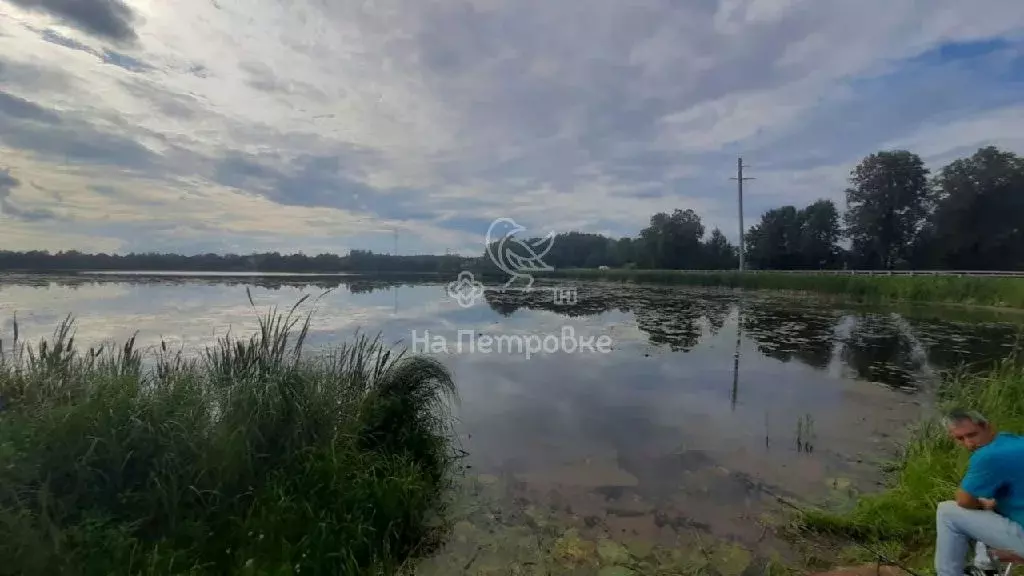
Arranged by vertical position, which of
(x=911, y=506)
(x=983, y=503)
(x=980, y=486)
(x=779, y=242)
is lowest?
(x=911, y=506)

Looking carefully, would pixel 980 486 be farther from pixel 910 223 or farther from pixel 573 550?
pixel 910 223

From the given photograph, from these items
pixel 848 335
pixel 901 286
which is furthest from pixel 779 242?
pixel 848 335

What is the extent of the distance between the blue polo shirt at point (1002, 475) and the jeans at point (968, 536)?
7 centimetres

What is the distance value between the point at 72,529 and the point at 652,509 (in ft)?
13.8

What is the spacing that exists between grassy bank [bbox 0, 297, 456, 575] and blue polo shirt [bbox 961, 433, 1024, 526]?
11.7ft

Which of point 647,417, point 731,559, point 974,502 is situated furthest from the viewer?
point 647,417

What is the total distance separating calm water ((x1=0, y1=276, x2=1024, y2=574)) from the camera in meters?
4.10

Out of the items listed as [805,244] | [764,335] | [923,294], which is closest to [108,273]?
[764,335]

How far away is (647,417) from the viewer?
735cm

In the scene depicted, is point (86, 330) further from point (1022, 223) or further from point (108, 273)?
point (1022, 223)

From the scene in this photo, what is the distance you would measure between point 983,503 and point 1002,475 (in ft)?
0.76

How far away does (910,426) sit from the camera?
22.1ft

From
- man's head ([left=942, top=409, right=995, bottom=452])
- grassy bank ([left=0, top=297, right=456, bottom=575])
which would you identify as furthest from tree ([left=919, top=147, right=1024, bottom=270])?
grassy bank ([left=0, top=297, right=456, bottom=575])

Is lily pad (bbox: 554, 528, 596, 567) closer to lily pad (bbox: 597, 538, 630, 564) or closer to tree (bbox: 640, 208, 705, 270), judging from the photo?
lily pad (bbox: 597, 538, 630, 564)
